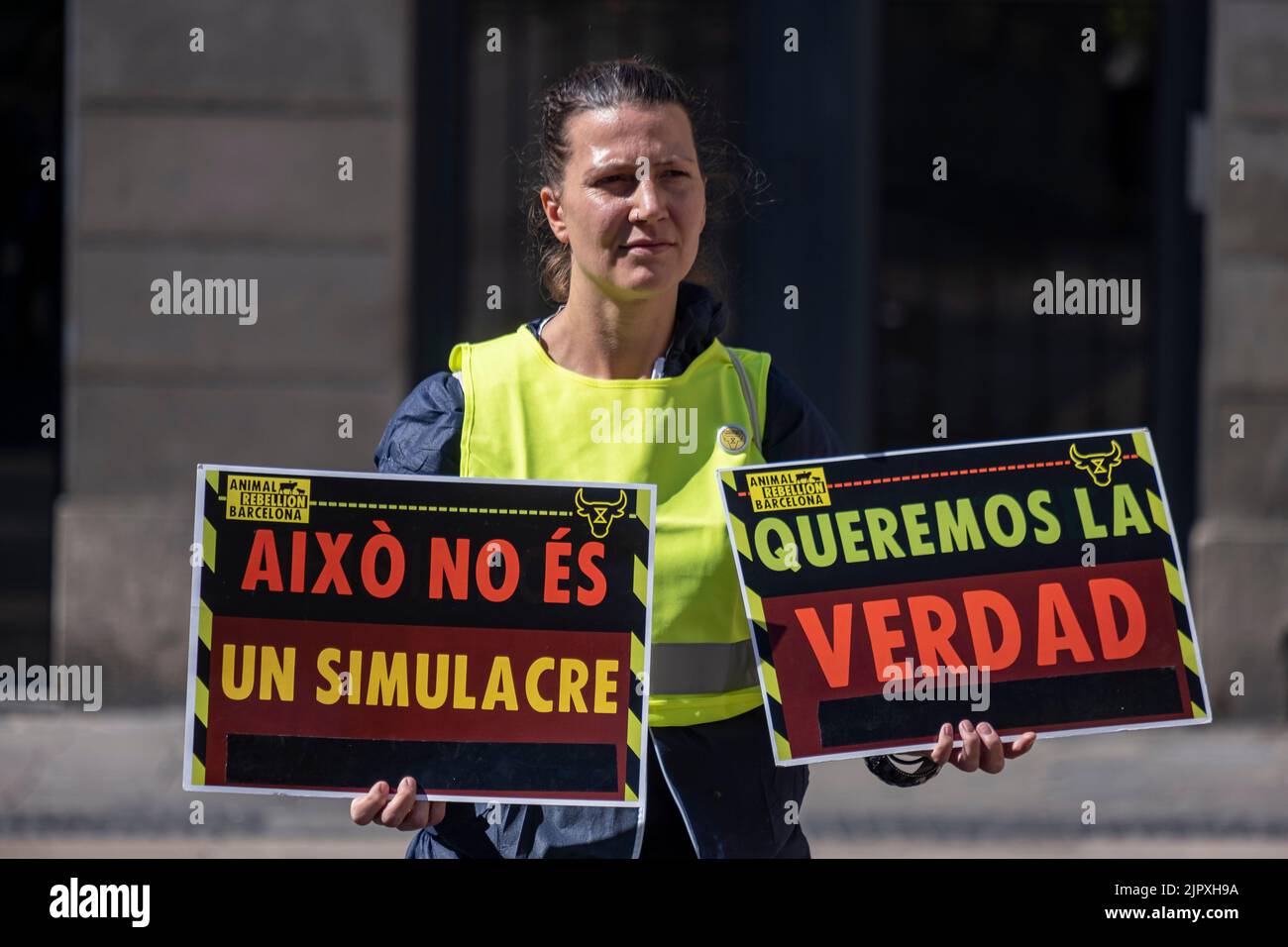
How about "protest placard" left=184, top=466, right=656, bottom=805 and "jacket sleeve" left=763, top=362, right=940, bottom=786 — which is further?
"jacket sleeve" left=763, top=362, right=940, bottom=786

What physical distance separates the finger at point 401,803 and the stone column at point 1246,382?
576cm

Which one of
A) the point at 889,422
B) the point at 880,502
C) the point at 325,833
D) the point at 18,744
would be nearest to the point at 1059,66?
the point at 889,422

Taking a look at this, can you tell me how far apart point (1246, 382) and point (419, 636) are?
595 cm

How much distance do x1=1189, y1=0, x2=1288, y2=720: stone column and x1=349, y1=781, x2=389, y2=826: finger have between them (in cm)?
578

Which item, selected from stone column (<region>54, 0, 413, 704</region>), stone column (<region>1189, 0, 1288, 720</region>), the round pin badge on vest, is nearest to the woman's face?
the round pin badge on vest

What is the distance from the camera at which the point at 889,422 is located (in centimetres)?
802

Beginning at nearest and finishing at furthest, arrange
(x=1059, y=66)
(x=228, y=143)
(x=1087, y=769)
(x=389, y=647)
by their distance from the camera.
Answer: (x=389, y=647) < (x=1087, y=769) < (x=228, y=143) < (x=1059, y=66)

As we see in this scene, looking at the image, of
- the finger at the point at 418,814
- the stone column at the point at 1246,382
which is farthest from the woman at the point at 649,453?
the stone column at the point at 1246,382

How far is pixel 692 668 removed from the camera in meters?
2.41

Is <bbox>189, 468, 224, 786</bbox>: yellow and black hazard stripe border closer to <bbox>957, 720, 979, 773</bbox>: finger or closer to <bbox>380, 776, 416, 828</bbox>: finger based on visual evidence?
<bbox>380, 776, 416, 828</bbox>: finger

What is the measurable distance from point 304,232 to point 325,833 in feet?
8.87

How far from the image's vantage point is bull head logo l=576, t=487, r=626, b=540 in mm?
2346

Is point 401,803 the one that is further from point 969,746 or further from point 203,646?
point 969,746

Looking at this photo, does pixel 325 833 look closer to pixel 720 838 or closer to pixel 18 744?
pixel 18 744
